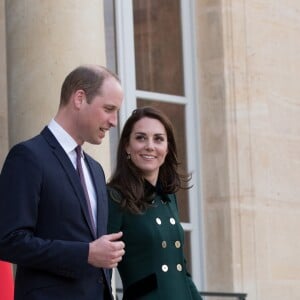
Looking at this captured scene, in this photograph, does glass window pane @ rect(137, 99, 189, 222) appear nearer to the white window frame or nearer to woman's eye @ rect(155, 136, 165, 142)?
the white window frame

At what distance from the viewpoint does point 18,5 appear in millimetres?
6867

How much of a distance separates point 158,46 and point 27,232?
464 centimetres

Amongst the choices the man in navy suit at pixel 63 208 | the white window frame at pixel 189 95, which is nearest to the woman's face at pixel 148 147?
the man in navy suit at pixel 63 208

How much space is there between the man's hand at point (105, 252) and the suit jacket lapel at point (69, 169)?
0.13 meters

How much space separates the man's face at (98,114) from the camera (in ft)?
Result: 14.6

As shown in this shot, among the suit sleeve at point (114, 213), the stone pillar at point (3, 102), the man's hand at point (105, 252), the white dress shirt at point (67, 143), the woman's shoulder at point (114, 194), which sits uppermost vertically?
the stone pillar at point (3, 102)

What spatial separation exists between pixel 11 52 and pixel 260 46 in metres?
2.63

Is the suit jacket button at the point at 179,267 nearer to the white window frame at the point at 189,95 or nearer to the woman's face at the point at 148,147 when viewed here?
the woman's face at the point at 148,147

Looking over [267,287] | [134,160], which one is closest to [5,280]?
[134,160]

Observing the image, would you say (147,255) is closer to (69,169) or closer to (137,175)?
→ (137,175)

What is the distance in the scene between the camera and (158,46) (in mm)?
8797

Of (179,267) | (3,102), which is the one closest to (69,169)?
(179,267)

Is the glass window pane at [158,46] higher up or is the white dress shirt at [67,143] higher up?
the glass window pane at [158,46]

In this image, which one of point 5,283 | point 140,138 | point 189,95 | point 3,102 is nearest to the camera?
point 140,138
